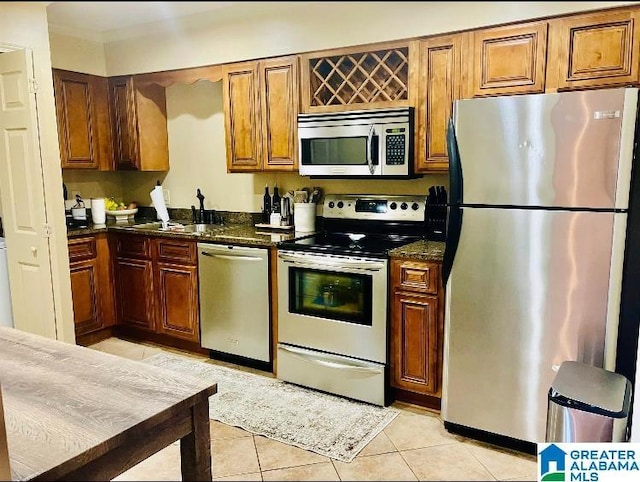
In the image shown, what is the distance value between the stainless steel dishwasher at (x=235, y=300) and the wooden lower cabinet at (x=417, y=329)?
85 centimetres

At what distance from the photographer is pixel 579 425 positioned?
1.45 meters

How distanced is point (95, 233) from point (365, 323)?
2169 mm

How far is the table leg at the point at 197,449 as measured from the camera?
865mm

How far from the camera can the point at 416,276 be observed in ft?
8.43

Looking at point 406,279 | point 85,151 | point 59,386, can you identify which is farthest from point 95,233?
point 59,386

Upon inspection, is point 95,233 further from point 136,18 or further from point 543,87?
point 136,18

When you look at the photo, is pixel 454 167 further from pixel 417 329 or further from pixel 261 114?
pixel 261 114

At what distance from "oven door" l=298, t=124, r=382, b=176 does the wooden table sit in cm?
195

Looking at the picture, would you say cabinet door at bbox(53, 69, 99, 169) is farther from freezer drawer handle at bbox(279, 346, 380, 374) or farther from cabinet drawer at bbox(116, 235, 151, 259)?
freezer drawer handle at bbox(279, 346, 380, 374)

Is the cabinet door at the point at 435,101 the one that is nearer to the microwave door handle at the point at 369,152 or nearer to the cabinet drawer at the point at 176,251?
the microwave door handle at the point at 369,152

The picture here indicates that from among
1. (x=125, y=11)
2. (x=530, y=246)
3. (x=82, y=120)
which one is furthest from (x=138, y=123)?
(x=125, y=11)

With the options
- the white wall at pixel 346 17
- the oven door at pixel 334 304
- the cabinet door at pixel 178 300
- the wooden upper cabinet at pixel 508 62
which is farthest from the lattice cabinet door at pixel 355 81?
the white wall at pixel 346 17

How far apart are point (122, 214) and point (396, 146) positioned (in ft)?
7.88

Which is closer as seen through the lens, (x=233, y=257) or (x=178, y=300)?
(x=233, y=257)
